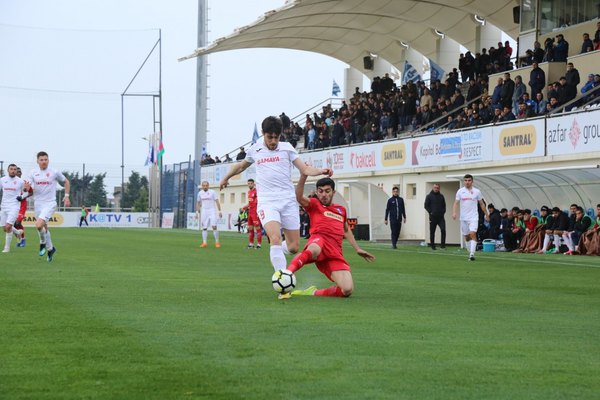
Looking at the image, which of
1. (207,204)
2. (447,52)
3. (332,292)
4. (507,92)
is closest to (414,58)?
(447,52)

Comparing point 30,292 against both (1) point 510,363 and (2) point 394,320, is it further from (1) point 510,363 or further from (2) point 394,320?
(1) point 510,363

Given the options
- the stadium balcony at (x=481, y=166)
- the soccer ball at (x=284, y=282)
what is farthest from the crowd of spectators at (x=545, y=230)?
the soccer ball at (x=284, y=282)

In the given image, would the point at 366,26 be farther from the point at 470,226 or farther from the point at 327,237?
the point at 327,237

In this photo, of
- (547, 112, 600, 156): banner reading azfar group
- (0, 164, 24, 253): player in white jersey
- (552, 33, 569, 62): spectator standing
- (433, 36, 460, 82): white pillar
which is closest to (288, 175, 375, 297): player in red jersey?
(0, 164, 24, 253): player in white jersey

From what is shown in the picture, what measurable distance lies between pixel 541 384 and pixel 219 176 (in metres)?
55.8

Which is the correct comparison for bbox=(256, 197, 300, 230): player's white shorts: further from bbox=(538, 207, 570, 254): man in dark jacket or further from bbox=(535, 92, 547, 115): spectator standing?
bbox=(535, 92, 547, 115): spectator standing

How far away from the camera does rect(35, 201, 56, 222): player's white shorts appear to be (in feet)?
71.0

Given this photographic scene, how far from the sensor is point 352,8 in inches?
1930

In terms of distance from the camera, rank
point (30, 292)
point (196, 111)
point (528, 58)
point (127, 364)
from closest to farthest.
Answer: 1. point (127, 364)
2. point (30, 292)
3. point (528, 58)
4. point (196, 111)

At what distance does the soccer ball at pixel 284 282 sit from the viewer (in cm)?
1237

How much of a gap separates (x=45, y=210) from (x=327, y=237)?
10.3 m

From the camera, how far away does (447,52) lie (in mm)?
53188

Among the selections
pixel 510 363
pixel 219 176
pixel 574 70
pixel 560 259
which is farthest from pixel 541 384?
pixel 219 176

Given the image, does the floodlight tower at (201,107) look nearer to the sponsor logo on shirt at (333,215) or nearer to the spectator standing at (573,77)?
the spectator standing at (573,77)
